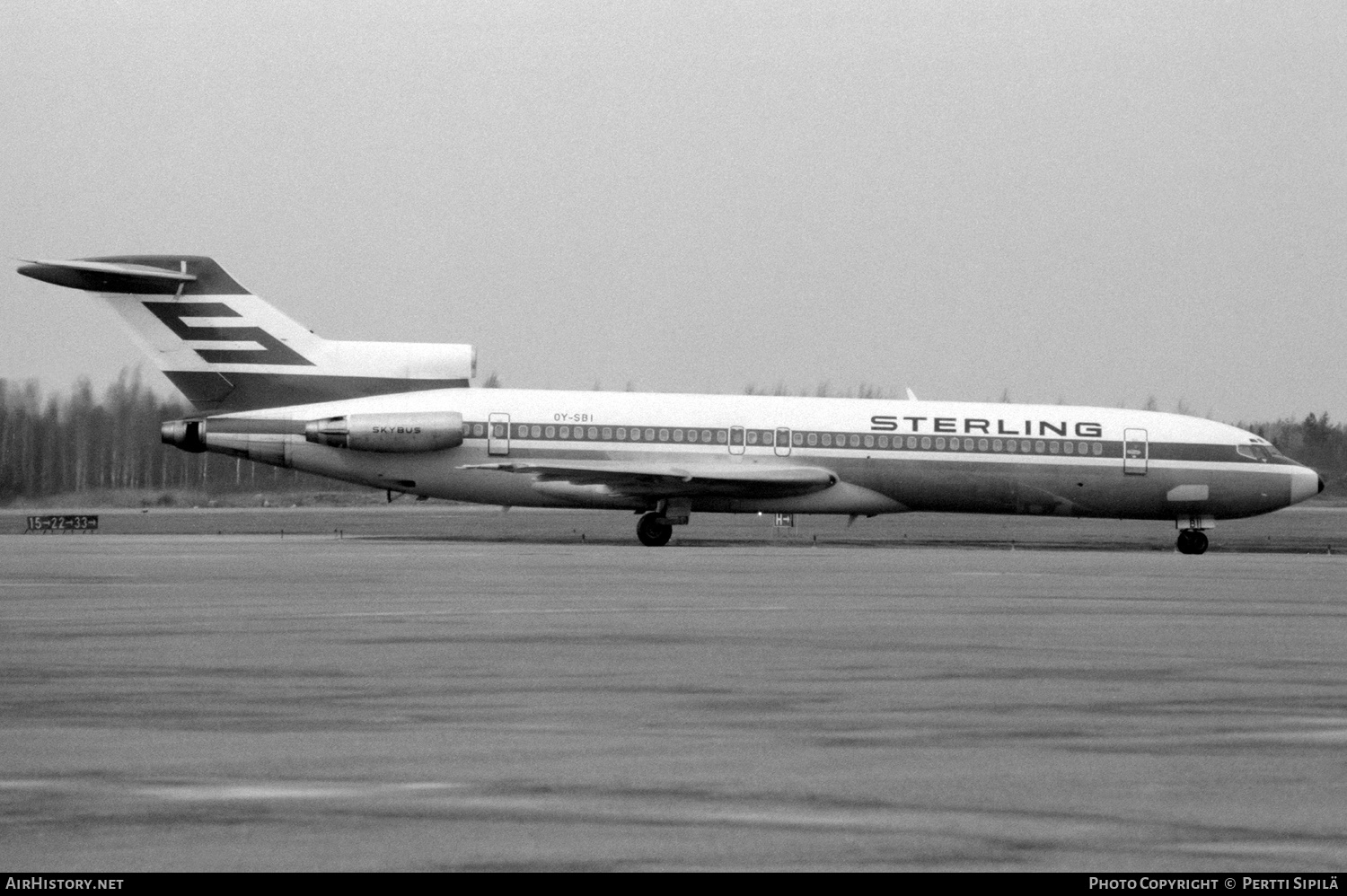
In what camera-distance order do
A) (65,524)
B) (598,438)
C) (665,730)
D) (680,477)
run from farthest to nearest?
(65,524), (598,438), (680,477), (665,730)

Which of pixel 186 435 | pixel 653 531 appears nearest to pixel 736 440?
pixel 653 531

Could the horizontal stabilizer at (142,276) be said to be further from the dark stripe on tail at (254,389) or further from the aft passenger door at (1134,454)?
the aft passenger door at (1134,454)

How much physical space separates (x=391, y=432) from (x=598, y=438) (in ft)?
14.0

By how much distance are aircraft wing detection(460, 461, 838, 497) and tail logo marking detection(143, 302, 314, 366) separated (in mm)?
4587

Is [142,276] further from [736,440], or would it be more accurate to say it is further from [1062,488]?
[1062,488]

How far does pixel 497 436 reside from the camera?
35.6 metres

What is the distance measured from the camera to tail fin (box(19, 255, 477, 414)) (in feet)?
117

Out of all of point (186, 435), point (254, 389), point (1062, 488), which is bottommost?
point (1062, 488)

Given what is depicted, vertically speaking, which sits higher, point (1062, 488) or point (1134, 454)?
point (1134, 454)

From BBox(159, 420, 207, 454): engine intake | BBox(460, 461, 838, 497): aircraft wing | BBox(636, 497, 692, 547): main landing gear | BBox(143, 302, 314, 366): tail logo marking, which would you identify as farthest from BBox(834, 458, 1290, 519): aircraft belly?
BBox(159, 420, 207, 454): engine intake

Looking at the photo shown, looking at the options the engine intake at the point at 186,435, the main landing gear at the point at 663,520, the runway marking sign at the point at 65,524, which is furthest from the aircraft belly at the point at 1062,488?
the runway marking sign at the point at 65,524

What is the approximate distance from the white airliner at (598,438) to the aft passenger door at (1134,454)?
0.09 feet

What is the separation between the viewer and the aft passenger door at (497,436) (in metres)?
35.5
